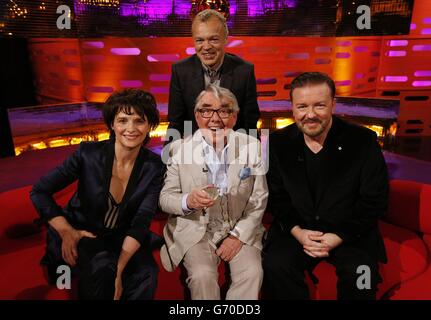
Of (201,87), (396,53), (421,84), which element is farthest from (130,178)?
(421,84)

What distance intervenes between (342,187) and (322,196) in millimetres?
108

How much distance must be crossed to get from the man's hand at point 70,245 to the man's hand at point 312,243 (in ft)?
3.56

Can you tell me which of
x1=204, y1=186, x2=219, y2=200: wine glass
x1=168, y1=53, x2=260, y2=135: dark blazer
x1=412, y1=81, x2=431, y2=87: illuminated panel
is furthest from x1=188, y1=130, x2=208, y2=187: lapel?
x1=412, y1=81, x2=431, y2=87: illuminated panel

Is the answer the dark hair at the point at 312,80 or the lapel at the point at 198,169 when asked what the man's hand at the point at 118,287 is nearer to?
the lapel at the point at 198,169

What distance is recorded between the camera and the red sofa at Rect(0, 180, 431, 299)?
5.80 feet

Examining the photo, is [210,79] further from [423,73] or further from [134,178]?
[423,73]

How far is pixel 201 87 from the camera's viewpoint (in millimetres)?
2359

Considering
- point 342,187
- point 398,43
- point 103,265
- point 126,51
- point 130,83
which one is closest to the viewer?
point 103,265

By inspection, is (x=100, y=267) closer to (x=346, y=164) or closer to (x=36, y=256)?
(x=36, y=256)

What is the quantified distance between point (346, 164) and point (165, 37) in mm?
3195

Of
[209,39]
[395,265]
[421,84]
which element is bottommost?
[395,265]

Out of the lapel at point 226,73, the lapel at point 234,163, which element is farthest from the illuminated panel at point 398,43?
the lapel at point 234,163

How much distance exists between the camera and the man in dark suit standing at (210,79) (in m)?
2.21

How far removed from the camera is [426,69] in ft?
16.6
